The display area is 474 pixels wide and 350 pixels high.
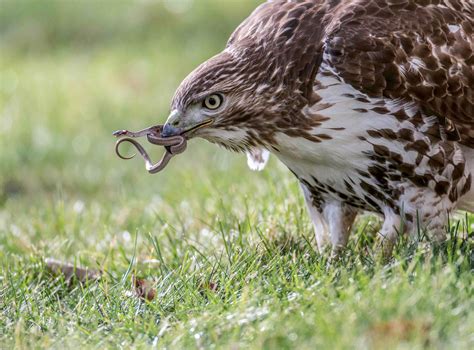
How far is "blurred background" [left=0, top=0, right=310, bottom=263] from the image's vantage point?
591 centimetres

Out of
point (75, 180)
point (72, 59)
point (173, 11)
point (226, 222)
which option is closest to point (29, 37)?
point (72, 59)

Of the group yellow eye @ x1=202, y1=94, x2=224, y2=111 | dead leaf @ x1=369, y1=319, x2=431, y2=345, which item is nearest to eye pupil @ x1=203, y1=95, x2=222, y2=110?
yellow eye @ x1=202, y1=94, x2=224, y2=111

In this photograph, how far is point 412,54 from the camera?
176 inches

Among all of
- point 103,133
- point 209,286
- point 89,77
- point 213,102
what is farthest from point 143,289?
point 89,77

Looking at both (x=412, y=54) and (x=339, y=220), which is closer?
(x=412, y=54)

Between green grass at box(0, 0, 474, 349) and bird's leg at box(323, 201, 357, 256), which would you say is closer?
green grass at box(0, 0, 474, 349)

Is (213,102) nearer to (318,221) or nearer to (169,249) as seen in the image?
(318,221)

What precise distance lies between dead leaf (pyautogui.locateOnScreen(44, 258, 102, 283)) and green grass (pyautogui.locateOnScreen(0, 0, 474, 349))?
6 centimetres

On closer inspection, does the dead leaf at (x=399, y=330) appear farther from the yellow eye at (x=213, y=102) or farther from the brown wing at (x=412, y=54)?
the yellow eye at (x=213, y=102)

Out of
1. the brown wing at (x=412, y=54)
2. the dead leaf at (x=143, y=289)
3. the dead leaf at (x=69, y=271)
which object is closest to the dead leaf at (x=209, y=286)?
the dead leaf at (x=143, y=289)

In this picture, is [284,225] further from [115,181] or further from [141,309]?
[115,181]

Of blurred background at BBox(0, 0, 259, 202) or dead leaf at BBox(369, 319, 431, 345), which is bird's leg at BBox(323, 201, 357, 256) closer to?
dead leaf at BBox(369, 319, 431, 345)

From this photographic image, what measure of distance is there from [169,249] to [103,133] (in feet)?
12.9

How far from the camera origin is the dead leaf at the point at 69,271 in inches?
204
